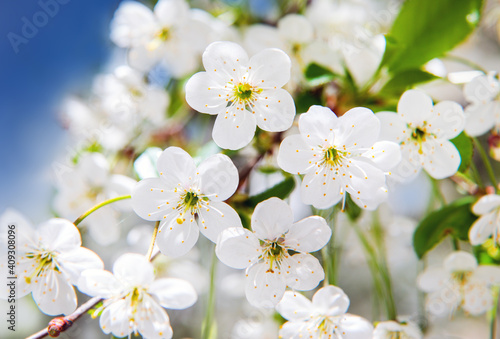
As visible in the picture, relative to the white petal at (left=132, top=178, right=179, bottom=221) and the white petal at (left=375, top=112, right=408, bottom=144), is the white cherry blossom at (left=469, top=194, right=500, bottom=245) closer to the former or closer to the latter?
the white petal at (left=375, top=112, right=408, bottom=144)

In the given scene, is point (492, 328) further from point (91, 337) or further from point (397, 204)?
point (91, 337)

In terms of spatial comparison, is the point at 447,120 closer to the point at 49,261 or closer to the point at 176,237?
the point at 176,237

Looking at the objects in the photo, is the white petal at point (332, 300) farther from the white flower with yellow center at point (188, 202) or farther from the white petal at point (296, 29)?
the white petal at point (296, 29)

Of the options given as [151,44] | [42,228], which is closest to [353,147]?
[42,228]

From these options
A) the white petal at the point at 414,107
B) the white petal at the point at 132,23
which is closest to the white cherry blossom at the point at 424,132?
the white petal at the point at 414,107

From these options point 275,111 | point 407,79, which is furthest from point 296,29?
point 275,111

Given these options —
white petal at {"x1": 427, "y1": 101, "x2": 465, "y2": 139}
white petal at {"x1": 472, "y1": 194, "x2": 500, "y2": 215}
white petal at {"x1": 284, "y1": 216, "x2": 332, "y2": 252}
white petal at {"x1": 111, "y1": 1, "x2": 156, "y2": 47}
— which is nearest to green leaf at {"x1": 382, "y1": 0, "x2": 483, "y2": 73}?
white petal at {"x1": 427, "y1": 101, "x2": 465, "y2": 139}
